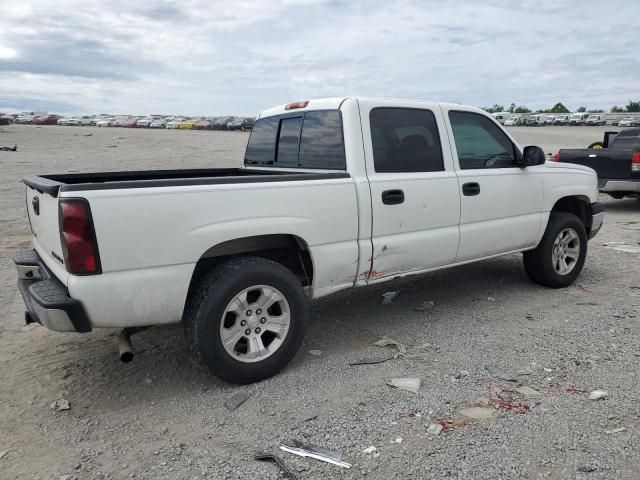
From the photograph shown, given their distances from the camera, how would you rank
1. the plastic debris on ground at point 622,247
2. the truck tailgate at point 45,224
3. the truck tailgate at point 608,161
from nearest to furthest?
the truck tailgate at point 45,224
the plastic debris on ground at point 622,247
the truck tailgate at point 608,161

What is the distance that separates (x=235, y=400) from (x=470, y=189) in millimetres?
2737

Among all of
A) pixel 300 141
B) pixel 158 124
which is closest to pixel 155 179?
pixel 300 141

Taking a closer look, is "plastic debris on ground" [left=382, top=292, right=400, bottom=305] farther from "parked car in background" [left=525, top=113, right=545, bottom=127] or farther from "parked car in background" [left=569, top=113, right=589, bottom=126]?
"parked car in background" [left=525, top=113, right=545, bottom=127]

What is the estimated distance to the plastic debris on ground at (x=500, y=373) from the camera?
3.85 metres

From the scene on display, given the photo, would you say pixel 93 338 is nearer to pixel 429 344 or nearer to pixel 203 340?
pixel 203 340

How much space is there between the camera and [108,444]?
124 inches

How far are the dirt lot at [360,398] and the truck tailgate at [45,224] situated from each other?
3.08 feet

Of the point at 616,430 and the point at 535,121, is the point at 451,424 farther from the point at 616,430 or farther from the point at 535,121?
the point at 535,121

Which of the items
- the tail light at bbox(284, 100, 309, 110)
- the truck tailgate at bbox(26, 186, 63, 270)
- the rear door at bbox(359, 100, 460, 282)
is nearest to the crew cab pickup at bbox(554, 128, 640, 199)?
the rear door at bbox(359, 100, 460, 282)

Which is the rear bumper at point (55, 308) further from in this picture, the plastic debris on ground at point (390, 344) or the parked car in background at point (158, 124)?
the parked car in background at point (158, 124)

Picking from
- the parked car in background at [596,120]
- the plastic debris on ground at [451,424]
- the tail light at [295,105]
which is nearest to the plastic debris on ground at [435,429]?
the plastic debris on ground at [451,424]

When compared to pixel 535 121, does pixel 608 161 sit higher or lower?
lower

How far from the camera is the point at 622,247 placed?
26.3 feet

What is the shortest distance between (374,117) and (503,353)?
2128 mm
